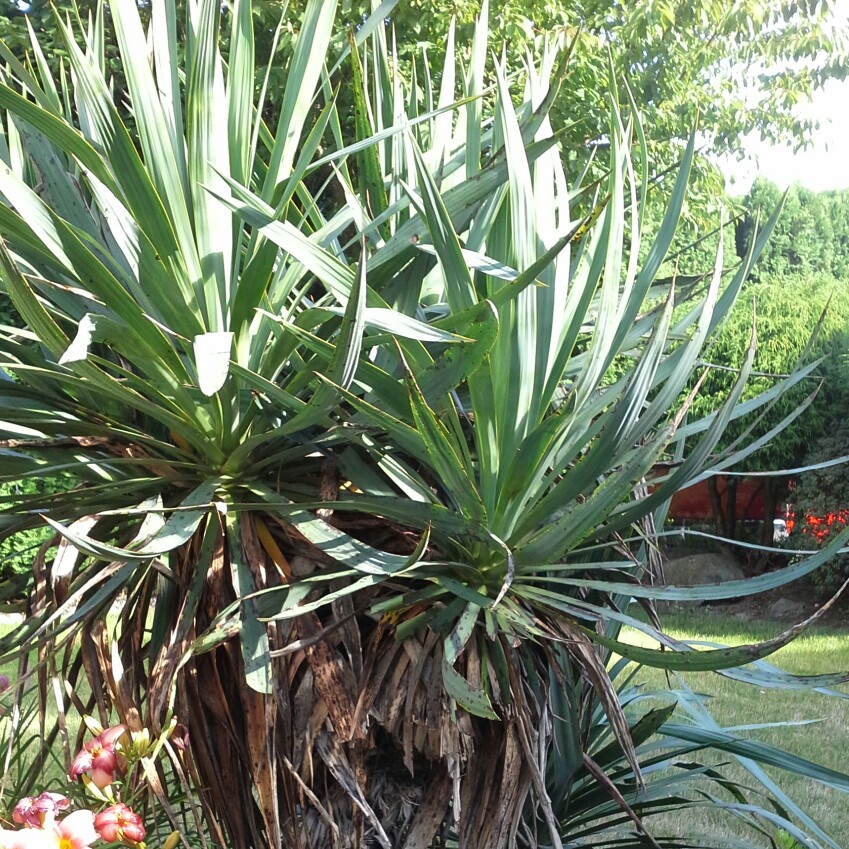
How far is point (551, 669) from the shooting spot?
1.78 meters

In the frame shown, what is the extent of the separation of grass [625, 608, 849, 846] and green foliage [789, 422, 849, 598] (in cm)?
60

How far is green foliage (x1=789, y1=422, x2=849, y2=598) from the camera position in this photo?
317 inches

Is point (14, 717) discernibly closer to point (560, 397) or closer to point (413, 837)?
point (413, 837)

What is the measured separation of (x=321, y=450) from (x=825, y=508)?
760 centimetres

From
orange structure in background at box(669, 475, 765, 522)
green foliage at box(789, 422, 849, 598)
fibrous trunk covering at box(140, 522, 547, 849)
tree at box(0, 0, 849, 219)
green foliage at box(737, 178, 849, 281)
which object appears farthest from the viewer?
green foliage at box(737, 178, 849, 281)

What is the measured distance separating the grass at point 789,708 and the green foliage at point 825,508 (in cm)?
60

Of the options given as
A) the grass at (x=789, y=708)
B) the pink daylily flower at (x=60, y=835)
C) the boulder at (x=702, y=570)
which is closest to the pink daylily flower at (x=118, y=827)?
the pink daylily flower at (x=60, y=835)

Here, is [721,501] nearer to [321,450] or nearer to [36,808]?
[321,450]

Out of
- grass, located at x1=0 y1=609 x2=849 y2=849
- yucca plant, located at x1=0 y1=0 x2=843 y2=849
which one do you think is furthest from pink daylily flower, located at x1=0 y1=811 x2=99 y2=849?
grass, located at x1=0 y1=609 x2=849 y2=849

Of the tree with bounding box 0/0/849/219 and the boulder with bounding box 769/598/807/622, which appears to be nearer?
the tree with bounding box 0/0/849/219

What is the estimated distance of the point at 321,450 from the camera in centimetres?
172

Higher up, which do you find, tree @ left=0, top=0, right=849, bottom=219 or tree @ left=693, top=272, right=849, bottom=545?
tree @ left=0, top=0, right=849, bottom=219

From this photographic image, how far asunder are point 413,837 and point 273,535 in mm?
589

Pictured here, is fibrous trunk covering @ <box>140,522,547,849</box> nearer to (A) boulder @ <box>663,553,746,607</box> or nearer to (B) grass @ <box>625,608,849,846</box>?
(B) grass @ <box>625,608,849,846</box>
